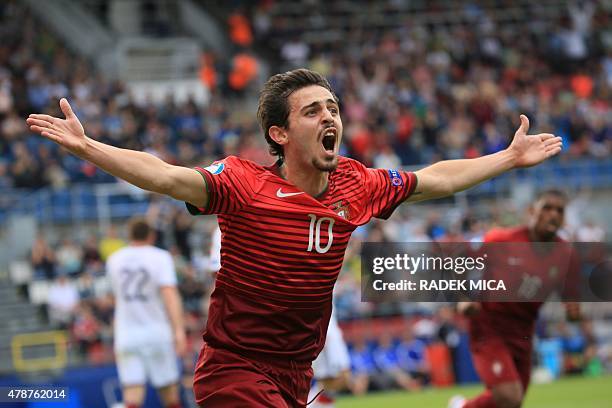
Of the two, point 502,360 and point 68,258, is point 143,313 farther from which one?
point 68,258

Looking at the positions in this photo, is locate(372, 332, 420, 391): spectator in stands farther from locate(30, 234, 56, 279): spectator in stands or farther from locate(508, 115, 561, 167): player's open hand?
locate(508, 115, 561, 167): player's open hand

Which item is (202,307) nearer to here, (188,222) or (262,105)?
(188,222)

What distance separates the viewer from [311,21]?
106 feet

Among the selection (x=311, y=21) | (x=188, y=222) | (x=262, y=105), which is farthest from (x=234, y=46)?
(x=262, y=105)

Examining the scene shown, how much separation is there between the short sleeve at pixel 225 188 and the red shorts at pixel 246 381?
0.81 m

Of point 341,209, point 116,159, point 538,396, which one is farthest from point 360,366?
point 116,159

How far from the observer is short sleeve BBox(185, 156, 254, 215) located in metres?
5.99

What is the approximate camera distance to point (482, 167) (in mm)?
6844

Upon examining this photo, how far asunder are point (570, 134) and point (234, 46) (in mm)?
9124

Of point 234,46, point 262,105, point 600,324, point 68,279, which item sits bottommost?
point 600,324

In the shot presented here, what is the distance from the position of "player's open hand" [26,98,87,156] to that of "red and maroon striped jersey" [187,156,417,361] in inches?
28.1

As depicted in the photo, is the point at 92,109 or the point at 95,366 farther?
the point at 92,109

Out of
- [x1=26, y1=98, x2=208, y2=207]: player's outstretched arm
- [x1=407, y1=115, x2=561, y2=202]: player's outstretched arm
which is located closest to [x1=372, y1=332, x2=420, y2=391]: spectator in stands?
[x1=407, y1=115, x2=561, y2=202]: player's outstretched arm

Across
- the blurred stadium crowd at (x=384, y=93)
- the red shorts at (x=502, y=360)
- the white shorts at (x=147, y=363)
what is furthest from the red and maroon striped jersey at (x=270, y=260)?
the blurred stadium crowd at (x=384, y=93)
